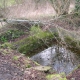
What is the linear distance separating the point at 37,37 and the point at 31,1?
509 centimetres

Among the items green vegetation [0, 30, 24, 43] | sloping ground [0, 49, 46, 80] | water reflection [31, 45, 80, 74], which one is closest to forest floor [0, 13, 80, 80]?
sloping ground [0, 49, 46, 80]

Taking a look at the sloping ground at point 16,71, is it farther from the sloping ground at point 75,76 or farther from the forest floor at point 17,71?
the sloping ground at point 75,76

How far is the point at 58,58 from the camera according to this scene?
33.2ft

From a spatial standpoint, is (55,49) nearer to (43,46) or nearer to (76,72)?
(43,46)

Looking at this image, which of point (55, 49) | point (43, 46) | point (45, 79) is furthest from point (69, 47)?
point (45, 79)

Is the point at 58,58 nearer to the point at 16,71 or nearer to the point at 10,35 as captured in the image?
the point at 10,35

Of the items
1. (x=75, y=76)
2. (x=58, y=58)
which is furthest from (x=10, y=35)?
(x=75, y=76)

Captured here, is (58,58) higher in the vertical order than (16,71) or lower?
lower

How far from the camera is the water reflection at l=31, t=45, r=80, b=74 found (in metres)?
9.23

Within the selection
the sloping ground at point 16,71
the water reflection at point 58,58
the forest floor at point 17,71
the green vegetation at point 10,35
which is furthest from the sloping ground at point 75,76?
the green vegetation at point 10,35

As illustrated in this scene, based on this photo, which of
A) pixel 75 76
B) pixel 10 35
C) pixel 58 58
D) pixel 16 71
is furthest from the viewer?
pixel 10 35

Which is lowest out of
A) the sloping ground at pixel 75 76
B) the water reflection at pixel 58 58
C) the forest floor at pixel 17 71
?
the water reflection at pixel 58 58

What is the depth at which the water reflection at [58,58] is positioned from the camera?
363 inches

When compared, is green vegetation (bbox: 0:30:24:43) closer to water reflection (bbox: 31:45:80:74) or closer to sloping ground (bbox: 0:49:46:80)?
water reflection (bbox: 31:45:80:74)
